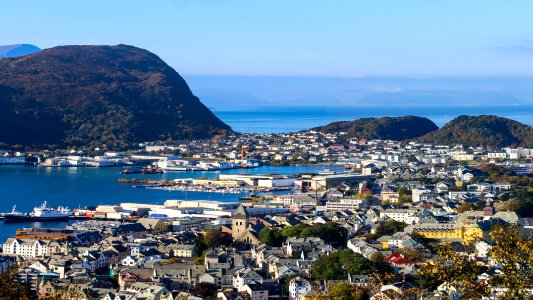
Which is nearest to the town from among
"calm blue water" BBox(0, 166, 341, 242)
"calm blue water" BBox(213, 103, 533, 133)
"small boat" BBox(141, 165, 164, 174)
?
"calm blue water" BBox(0, 166, 341, 242)

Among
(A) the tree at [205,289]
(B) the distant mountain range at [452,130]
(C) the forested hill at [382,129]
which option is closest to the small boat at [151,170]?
(B) the distant mountain range at [452,130]

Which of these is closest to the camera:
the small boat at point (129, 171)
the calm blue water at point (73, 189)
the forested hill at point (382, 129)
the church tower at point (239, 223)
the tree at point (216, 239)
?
the tree at point (216, 239)

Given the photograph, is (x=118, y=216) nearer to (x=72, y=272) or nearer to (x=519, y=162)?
(x=72, y=272)

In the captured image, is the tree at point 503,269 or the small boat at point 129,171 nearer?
the tree at point 503,269

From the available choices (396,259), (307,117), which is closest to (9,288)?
(396,259)

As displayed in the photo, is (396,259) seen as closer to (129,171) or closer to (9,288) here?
(9,288)

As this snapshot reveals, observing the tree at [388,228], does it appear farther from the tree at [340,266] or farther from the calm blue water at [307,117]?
the calm blue water at [307,117]

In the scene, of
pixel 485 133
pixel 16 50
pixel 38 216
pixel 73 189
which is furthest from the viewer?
pixel 16 50
